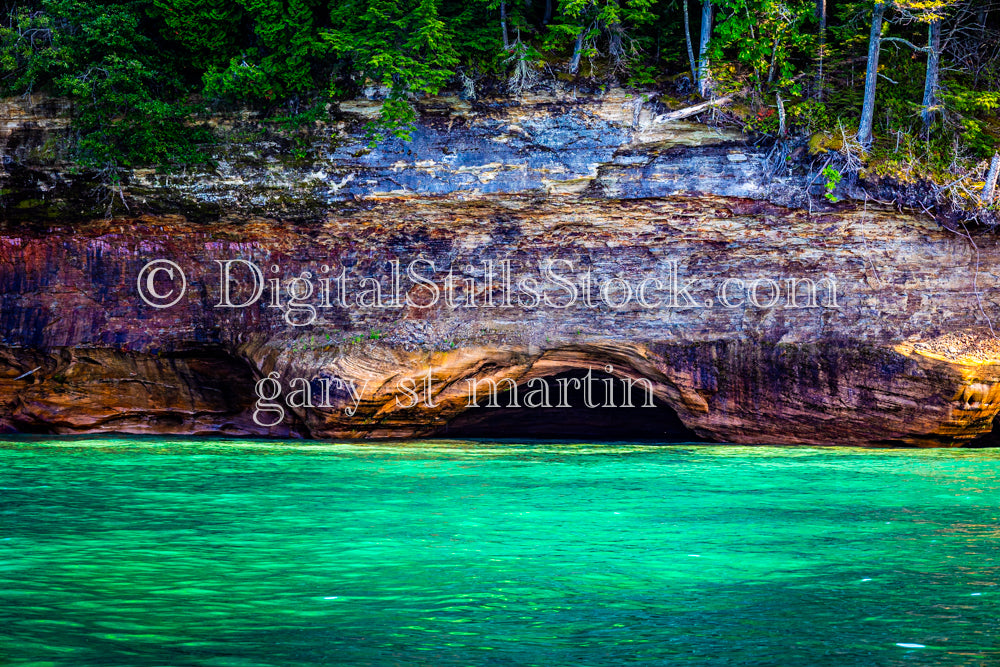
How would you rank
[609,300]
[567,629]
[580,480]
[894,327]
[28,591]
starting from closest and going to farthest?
[567,629] → [28,591] → [580,480] → [894,327] → [609,300]

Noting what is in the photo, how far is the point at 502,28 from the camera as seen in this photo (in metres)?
16.0

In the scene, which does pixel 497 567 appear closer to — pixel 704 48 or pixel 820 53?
pixel 704 48

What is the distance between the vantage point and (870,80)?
588 inches

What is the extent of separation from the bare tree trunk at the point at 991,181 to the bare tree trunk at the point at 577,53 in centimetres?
706

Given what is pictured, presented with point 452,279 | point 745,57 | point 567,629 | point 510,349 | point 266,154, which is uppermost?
point 745,57

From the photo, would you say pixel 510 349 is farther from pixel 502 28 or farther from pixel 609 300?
pixel 502 28

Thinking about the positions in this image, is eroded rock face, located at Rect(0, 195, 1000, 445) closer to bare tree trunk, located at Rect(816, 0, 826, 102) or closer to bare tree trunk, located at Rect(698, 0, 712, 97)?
bare tree trunk, located at Rect(698, 0, 712, 97)

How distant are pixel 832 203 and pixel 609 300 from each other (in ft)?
13.6

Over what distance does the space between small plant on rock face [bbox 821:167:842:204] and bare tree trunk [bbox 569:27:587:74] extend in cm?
464

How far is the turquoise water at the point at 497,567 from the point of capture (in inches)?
172

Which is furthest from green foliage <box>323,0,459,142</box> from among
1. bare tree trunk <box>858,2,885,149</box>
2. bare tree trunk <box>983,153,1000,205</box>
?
bare tree trunk <box>983,153,1000,205</box>

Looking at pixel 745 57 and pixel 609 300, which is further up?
pixel 745 57

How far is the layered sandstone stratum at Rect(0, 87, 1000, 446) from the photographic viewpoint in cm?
1524

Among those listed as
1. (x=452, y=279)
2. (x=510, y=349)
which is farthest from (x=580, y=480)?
(x=452, y=279)
